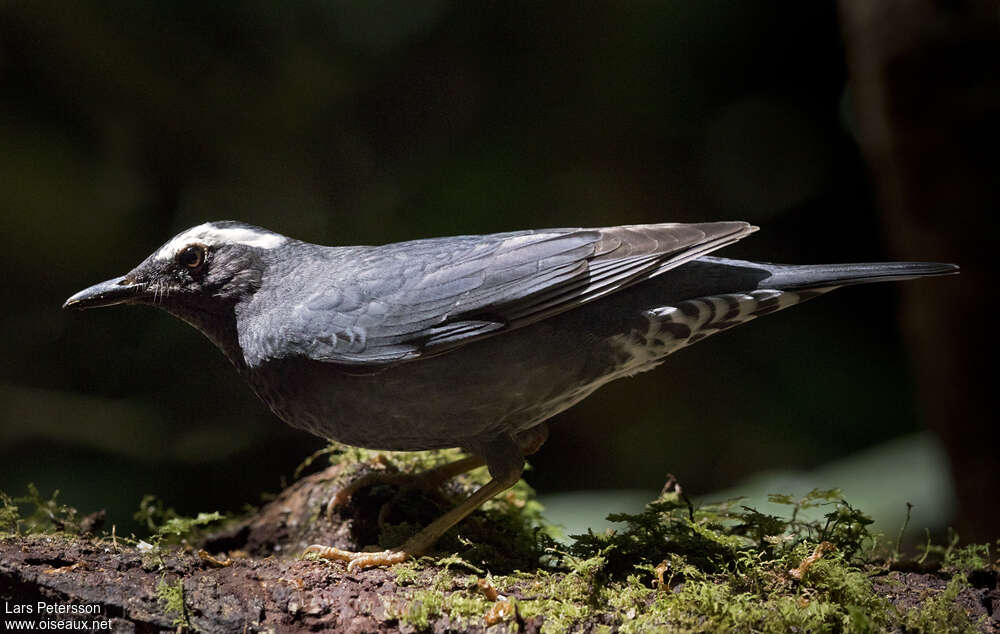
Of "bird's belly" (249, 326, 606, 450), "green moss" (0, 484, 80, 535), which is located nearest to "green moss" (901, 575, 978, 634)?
"bird's belly" (249, 326, 606, 450)

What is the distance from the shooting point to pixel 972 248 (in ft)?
18.9

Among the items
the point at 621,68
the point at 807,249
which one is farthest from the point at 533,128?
the point at 807,249

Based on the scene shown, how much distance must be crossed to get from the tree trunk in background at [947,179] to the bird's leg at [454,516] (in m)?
3.80

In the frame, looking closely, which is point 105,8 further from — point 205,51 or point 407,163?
point 407,163

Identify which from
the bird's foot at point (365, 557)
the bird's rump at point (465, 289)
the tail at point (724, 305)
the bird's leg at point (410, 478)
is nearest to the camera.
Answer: the bird's foot at point (365, 557)

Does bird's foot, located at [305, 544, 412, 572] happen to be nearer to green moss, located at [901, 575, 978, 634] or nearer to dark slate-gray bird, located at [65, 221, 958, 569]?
dark slate-gray bird, located at [65, 221, 958, 569]

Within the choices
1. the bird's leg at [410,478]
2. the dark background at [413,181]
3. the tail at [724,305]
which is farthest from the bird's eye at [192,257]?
the dark background at [413,181]

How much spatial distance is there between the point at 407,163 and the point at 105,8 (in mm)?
2505

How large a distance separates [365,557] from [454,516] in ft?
1.47

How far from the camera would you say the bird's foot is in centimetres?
347

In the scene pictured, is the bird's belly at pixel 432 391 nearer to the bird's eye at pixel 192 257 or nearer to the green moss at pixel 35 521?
the bird's eye at pixel 192 257

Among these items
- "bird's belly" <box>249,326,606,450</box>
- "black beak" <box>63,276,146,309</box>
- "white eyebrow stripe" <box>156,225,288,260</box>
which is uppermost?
"white eyebrow stripe" <box>156,225,288,260</box>

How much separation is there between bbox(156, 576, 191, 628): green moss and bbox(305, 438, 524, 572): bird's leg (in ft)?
2.54

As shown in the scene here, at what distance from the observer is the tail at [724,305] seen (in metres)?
3.80
